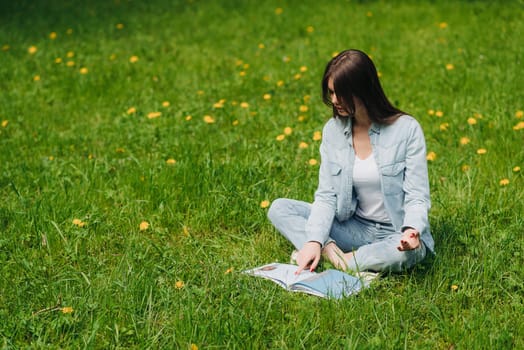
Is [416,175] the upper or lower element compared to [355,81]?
lower

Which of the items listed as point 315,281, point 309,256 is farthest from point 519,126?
point 315,281

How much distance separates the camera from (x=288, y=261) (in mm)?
3115

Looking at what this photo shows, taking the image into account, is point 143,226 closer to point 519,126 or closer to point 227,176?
point 227,176

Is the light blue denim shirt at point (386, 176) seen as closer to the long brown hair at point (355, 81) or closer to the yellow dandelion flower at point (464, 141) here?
the long brown hair at point (355, 81)

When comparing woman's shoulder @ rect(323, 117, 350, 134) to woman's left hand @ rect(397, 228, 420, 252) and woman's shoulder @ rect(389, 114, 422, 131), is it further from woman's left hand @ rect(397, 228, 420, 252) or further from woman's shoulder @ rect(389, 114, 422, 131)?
woman's left hand @ rect(397, 228, 420, 252)

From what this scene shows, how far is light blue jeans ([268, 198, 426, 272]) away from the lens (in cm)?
283

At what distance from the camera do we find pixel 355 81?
2.72 meters

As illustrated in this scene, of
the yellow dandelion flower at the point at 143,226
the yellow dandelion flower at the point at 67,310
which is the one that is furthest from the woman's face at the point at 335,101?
the yellow dandelion flower at the point at 67,310

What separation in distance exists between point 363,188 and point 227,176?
91 centimetres

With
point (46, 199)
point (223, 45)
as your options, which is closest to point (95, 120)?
point (46, 199)

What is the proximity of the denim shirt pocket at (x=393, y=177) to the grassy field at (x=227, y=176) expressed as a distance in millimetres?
355

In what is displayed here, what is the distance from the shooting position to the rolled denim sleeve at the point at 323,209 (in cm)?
295

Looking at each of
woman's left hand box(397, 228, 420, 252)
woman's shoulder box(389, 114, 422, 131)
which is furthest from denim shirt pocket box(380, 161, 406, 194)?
woman's left hand box(397, 228, 420, 252)

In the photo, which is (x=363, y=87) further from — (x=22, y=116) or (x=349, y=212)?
(x=22, y=116)
